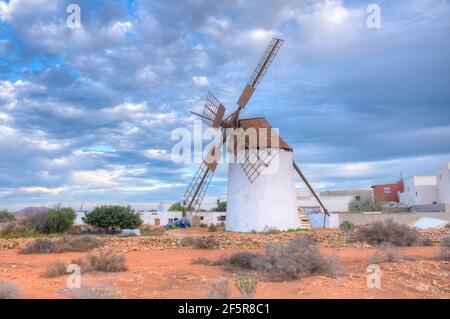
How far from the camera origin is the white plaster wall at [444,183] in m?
42.2

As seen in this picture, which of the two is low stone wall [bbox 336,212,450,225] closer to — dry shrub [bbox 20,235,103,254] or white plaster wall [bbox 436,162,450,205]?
white plaster wall [bbox 436,162,450,205]

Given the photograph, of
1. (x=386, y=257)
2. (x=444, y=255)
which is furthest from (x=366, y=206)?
(x=386, y=257)

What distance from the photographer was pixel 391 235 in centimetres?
1700

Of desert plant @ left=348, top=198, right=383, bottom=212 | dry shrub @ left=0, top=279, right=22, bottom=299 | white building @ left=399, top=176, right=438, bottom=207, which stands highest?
white building @ left=399, top=176, right=438, bottom=207

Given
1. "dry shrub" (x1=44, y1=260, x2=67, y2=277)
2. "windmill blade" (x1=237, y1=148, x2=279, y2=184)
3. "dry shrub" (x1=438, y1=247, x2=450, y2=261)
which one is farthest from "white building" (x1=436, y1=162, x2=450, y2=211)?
"dry shrub" (x1=44, y1=260, x2=67, y2=277)

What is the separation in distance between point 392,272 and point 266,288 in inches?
145

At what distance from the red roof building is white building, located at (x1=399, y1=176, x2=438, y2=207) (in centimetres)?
517

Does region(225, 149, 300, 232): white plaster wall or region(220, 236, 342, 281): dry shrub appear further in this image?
region(225, 149, 300, 232): white plaster wall

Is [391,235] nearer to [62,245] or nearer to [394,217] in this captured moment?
[62,245]

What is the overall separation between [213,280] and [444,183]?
139 ft

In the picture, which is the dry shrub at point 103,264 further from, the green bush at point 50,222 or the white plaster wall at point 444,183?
the white plaster wall at point 444,183

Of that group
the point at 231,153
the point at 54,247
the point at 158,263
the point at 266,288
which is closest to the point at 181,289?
the point at 266,288

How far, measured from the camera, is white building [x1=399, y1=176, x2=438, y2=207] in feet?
157
